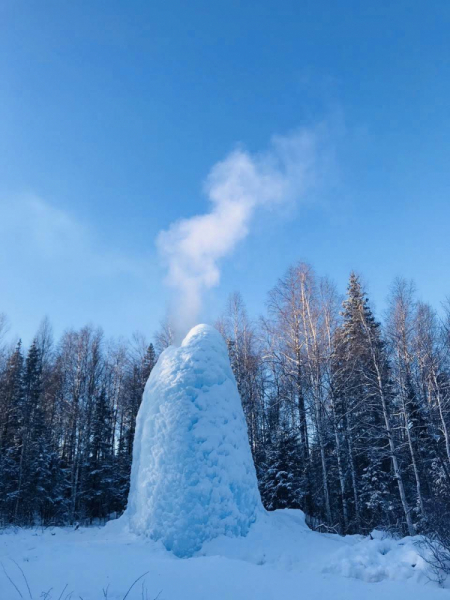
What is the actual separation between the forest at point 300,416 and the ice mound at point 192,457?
16.1 ft

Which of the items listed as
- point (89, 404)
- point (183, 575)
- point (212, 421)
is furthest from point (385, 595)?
point (89, 404)

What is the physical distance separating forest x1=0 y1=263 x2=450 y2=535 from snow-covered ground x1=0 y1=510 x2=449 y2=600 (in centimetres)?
492

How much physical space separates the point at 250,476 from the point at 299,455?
8160 mm

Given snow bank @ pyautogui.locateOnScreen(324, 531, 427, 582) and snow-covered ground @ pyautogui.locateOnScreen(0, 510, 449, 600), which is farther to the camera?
snow bank @ pyautogui.locateOnScreen(324, 531, 427, 582)

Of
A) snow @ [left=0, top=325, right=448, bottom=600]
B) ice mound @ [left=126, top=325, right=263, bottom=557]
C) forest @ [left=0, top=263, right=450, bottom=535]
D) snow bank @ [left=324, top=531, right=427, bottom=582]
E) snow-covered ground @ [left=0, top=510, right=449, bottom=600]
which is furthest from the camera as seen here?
forest @ [left=0, top=263, right=450, bottom=535]

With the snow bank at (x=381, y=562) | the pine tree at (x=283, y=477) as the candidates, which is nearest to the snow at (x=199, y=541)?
the snow bank at (x=381, y=562)

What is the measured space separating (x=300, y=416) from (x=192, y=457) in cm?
894

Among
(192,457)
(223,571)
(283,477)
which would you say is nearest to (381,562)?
(223,571)

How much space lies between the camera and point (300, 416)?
54.8 feet

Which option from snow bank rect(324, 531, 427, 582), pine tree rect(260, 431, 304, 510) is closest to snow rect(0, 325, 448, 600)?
snow bank rect(324, 531, 427, 582)

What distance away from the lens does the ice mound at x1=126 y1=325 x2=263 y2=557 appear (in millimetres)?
8438

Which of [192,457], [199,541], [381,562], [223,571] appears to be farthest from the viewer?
[192,457]

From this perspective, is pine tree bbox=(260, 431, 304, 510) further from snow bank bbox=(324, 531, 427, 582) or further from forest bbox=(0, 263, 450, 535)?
snow bank bbox=(324, 531, 427, 582)

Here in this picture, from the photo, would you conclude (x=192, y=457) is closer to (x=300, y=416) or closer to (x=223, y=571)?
(x=223, y=571)
